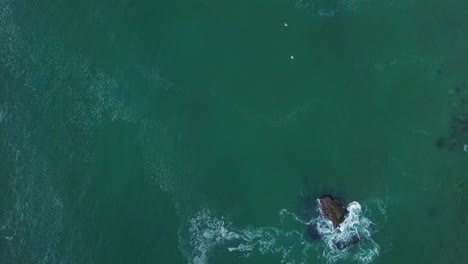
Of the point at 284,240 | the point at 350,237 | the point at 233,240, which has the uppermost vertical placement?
the point at 233,240

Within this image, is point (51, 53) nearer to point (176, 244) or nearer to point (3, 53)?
point (3, 53)

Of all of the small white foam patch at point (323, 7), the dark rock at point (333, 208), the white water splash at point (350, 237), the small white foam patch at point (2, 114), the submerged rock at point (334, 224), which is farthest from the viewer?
the small white foam patch at point (323, 7)

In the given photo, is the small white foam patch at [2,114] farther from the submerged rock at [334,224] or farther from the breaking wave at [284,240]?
the submerged rock at [334,224]

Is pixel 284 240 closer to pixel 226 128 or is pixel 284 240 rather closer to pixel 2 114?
pixel 226 128

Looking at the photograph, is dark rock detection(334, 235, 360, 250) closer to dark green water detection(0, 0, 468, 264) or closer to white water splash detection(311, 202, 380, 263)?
white water splash detection(311, 202, 380, 263)

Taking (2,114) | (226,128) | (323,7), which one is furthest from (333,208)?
(2,114)

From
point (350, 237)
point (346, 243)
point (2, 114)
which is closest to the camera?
point (346, 243)

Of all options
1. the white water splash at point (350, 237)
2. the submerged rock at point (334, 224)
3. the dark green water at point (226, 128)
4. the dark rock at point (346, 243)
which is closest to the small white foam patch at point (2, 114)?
Result: the dark green water at point (226, 128)
